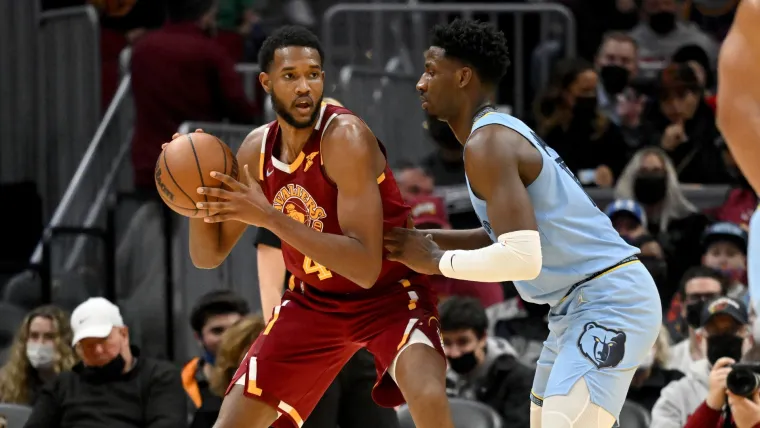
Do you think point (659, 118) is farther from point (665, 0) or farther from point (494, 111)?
point (494, 111)

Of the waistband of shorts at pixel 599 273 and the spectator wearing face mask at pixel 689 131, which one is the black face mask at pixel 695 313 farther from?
the waistband of shorts at pixel 599 273

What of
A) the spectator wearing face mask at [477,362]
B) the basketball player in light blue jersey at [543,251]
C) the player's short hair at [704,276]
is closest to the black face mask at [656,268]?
the player's short hair at [704,276]

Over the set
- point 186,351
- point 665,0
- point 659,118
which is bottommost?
point 186,351

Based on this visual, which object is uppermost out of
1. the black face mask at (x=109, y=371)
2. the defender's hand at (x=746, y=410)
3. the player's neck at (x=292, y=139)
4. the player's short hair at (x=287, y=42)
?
the player's short hair at (x=287, y=42)

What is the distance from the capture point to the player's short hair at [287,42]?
4.87 m

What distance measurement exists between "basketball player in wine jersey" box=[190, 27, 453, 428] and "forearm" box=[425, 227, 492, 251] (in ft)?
0.51

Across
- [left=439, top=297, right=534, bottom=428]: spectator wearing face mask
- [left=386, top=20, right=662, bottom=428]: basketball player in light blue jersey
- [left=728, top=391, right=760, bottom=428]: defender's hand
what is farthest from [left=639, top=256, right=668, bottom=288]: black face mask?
[left=386, top=20, right=662, bottom=428]: basketball player in light blue jersey

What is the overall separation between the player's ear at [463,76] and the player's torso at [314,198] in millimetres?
555

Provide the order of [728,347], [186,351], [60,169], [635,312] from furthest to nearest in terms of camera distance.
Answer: [60,169], [186,351], [728,347], [635,312]

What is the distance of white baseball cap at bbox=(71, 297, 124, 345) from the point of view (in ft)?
22.7

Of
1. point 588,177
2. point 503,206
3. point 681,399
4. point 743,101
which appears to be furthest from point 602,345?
point 588,177

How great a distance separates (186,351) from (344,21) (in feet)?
14.1

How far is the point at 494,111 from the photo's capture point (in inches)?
176

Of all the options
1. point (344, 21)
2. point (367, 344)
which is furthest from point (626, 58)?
point (367, 344)
